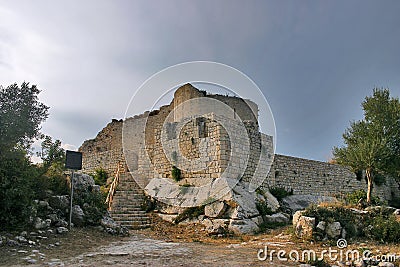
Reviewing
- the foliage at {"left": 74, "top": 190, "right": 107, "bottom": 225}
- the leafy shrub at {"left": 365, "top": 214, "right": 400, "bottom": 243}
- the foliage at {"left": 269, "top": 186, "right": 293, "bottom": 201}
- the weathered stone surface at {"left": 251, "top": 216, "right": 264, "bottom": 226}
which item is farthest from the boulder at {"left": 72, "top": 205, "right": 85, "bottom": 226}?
the foliage at {"left": 269, "top": 186, "right": 293, "bottom": 201}

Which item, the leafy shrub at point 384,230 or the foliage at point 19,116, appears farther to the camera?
the leafy shrub at point 384,230

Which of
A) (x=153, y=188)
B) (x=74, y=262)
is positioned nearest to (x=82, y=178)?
(x=153, y=188)

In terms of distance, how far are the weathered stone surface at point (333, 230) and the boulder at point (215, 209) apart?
3.74 metres

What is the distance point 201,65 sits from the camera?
13.1m

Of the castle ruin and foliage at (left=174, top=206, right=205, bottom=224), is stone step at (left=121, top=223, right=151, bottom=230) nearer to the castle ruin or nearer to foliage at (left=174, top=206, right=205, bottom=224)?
the castle ruin

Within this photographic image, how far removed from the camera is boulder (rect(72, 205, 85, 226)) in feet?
29.8

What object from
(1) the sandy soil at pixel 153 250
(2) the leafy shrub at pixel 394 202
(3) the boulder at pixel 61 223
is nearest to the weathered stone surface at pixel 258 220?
(1) the sandy soil at pixel 153 250

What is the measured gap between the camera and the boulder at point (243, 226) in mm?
10452

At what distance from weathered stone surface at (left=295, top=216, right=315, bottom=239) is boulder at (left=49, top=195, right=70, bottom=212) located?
660 centimetres

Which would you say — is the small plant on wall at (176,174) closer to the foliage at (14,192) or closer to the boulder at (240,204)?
the boulder at (240,204)

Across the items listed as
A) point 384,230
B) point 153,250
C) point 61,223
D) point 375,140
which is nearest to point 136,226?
point 61,223

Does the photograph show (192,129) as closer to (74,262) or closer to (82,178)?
(82,178)

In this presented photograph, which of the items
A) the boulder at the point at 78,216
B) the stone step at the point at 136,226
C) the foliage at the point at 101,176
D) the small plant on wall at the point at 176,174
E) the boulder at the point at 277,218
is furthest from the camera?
the foliage at the point at 101,176

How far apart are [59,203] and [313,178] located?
14.9 metres
